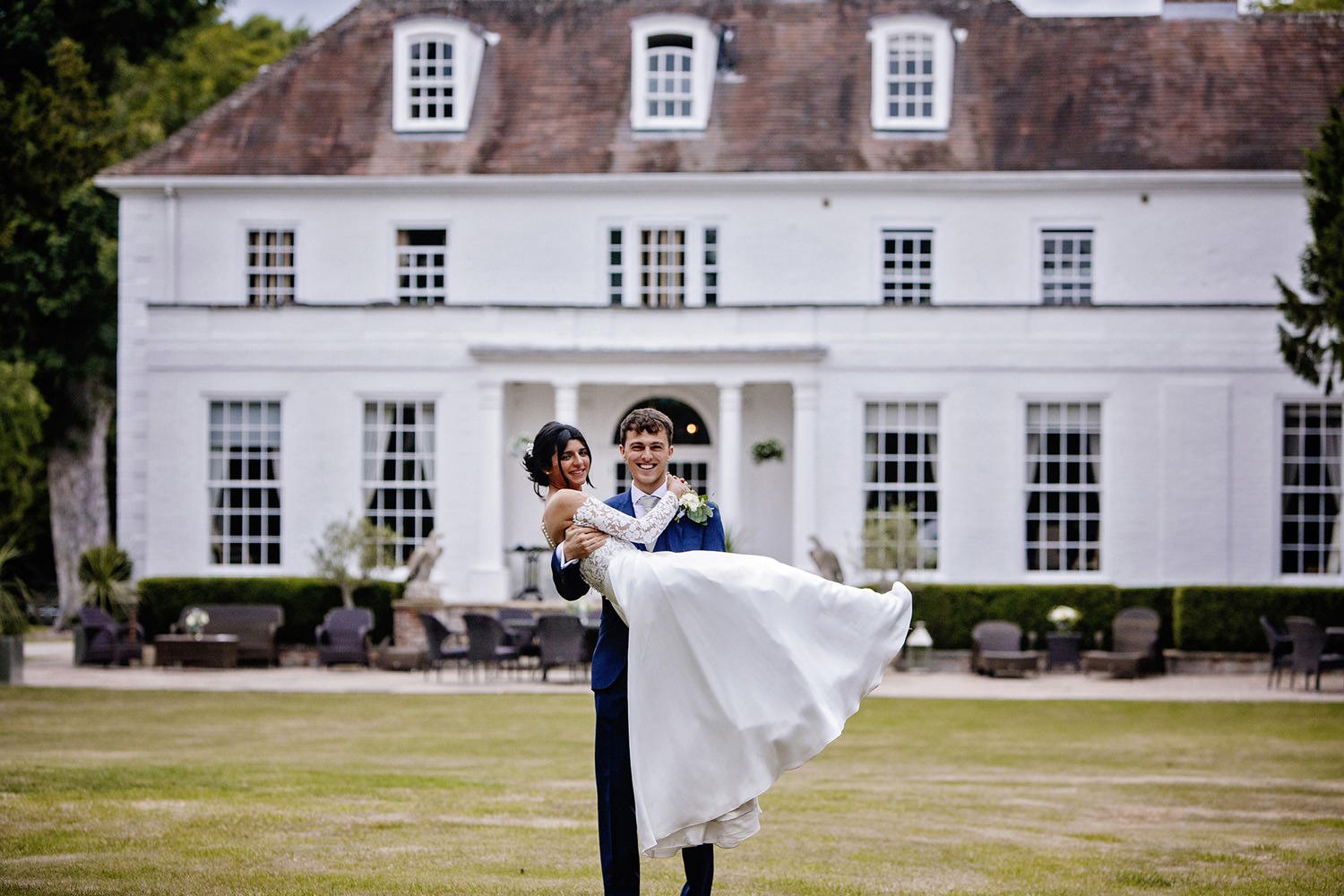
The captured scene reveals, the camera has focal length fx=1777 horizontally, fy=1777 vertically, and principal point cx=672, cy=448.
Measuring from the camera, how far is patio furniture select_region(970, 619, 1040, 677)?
2362 cm

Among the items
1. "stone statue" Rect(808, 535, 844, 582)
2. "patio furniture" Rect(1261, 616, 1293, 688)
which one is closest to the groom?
"patio furniture" Rect(1261, 616, 1293, 688)

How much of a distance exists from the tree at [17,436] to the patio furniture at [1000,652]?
18.4 metres

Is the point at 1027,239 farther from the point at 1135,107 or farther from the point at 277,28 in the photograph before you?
the point at 277,28

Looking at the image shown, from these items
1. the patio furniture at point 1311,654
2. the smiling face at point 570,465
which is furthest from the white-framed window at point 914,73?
the smiling face at point 570,465

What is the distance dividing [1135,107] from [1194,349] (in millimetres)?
4512

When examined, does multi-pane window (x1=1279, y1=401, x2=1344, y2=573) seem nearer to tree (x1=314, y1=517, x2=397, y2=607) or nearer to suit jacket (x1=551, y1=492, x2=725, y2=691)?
tree (x1=314, y1=517, x2=397, y2=607)

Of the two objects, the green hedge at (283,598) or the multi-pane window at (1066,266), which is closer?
the green hedge at (283,598)

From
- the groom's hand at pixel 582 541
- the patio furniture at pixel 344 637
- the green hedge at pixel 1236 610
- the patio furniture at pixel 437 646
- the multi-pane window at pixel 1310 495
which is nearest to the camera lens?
the groom's hand at pixel 582 541

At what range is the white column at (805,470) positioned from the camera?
87.3 ft

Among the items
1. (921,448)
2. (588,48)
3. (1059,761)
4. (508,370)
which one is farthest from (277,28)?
(1059,761)

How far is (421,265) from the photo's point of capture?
28.8m

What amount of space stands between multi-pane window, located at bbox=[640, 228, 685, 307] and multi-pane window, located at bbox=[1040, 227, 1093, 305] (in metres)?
5.71

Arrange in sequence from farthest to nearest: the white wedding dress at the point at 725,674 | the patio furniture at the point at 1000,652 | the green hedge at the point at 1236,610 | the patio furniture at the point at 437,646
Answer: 1. the green hedge at the point at 1236,610
2. the patio furniture at the point at 1000,652
3. the patio furniture at the point at 437,646
4. the white wedding dress at the point at 725,674

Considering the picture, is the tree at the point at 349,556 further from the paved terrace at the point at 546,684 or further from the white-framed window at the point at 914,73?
the white-framed window at the point at 914,73
